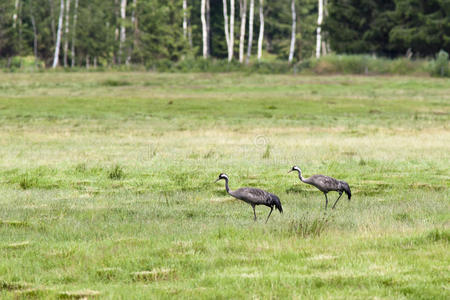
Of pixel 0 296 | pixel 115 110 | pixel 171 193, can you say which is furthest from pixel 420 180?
pixel 115 110

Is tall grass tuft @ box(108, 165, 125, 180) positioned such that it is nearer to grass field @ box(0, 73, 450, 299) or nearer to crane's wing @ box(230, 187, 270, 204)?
grass field @ box(0, 73, 450, 299)

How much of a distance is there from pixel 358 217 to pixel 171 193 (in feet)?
19.5

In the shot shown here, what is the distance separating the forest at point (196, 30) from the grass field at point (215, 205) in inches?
1206

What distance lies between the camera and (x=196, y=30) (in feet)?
395

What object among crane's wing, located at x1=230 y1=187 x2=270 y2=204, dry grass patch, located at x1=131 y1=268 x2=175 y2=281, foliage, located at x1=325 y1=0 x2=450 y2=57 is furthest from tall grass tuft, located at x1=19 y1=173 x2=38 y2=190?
foliage, located at x1=325 y1=0 x2=450 y2=57

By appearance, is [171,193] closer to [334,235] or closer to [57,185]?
[57,185]

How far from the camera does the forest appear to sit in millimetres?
78625

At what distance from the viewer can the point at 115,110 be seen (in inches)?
1949

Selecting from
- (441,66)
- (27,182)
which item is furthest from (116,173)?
(441,66)

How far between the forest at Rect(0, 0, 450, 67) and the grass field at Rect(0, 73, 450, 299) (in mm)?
30629

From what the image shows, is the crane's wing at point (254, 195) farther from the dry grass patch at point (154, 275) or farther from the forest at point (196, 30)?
the forest at point (196, 30)

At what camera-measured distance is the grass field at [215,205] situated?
402 inches

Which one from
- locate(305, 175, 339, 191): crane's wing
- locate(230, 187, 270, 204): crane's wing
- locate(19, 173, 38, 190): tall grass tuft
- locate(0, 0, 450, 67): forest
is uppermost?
locate(0, 0, 450, 67): forest

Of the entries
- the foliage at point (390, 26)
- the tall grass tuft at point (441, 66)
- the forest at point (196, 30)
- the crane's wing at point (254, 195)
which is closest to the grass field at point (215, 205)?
the crane's wing at point (254, 195)
